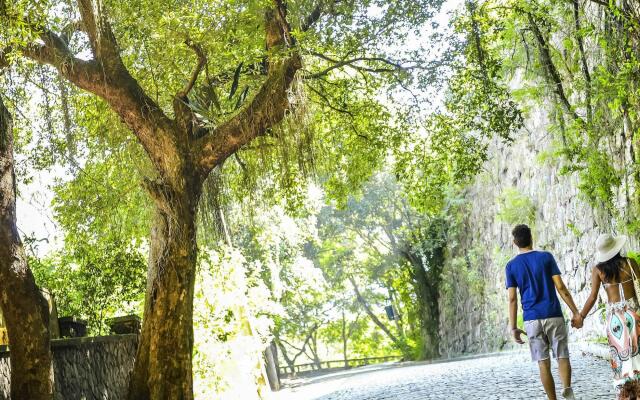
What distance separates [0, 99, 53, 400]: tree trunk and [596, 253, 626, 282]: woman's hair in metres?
4.75

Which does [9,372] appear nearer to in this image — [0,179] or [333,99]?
[0,179]

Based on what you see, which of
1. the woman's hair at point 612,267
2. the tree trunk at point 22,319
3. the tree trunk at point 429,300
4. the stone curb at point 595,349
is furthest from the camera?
the tree trunk at point 429,300

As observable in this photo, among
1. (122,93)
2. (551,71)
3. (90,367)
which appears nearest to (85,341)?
(90,367)

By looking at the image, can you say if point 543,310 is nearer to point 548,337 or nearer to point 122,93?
point 548,337

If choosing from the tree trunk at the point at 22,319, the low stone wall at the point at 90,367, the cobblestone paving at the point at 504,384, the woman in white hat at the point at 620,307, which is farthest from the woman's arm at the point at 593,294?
the low stone wall at the point at 90,367

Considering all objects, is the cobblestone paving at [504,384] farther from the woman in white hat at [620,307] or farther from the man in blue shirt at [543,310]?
the woman in white hat at [620,307]

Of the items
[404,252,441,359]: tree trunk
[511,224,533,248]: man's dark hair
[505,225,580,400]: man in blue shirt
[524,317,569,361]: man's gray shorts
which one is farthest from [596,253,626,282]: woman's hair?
[404,252,441,359]: tree trunk

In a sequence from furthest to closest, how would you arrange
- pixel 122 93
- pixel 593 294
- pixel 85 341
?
pixel 122 93
pixel 85 341
pixel 593 294

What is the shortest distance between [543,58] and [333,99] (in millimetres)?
4002

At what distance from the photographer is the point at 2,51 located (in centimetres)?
802

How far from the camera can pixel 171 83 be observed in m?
11.6

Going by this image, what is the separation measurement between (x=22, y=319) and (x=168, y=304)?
2.27 metres

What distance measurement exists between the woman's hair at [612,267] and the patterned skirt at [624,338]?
0.63 ft

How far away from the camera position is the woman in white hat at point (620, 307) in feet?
17.1
